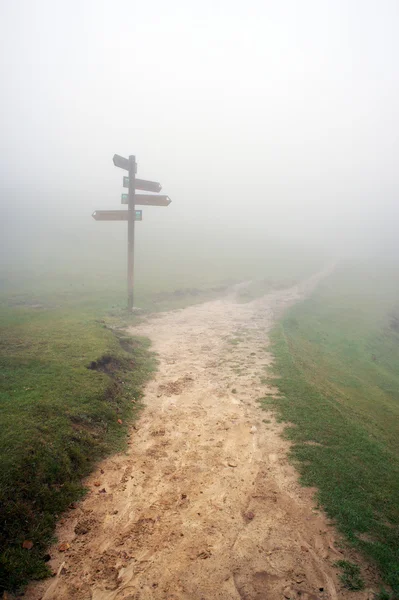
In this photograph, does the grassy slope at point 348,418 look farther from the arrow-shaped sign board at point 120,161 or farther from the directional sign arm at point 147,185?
the arrow-shaped sign board at point 120,161

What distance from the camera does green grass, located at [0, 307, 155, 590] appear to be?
4.76 m

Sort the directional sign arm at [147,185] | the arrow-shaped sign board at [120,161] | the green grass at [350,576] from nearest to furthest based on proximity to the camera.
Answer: the green grass at [350,576], the arrow-shaped sign board at [120,161], the directional sign arm at [147,185]

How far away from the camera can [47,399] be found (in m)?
7.70

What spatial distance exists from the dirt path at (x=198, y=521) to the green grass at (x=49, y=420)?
13.6 inches

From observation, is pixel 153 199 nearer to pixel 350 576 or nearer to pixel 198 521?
pixel 198 521

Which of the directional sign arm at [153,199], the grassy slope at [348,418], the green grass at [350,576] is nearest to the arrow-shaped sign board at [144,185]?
the directional sign arm at [153,199]

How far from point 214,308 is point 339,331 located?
9313 mm

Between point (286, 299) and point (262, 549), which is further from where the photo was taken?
point (286, 299)

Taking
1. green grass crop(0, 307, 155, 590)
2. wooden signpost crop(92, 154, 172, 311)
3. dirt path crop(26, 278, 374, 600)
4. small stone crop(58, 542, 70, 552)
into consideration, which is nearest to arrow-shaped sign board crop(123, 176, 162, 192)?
wooden signpost crop(92, 154, 172, 311)

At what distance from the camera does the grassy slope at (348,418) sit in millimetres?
5492

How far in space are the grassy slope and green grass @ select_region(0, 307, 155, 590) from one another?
4408mm

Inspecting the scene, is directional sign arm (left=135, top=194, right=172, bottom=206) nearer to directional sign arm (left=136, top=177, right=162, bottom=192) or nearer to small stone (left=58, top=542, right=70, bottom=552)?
directional sign arm (left=136, top=177, right=162, bottom=192)

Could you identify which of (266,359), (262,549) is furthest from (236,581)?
(266,359)

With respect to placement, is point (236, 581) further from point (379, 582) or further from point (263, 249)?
point (263, 249)
